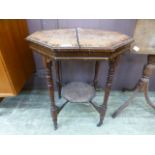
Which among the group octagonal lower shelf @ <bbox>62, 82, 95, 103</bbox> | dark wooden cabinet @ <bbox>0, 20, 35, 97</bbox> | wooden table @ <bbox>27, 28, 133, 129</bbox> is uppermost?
wooden table @ <bbox>27, 28, 133, 129</bbox>

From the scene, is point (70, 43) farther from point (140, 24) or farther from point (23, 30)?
point (23, 30)

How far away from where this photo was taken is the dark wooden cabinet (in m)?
1.06

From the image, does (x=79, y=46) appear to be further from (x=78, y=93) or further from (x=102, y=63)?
(x=102, y=63)

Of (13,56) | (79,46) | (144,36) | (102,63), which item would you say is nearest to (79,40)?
(79,46)

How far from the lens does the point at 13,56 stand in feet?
3.84

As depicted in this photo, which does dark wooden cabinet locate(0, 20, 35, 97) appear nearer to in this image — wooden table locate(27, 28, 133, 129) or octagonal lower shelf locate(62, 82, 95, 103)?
wooden table locate(27, 28, 133, 129)

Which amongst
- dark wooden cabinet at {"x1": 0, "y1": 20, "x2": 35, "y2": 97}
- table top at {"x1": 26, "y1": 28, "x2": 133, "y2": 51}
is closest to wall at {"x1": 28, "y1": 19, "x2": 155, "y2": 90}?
dark wooden cabinet at {"x1": 0, "y1": 20, "x2": 35, "y2": 97}

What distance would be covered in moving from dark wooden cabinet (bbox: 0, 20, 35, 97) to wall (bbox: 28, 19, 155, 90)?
16 centimetres

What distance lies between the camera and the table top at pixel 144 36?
100 centimetres

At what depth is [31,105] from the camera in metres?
1.53

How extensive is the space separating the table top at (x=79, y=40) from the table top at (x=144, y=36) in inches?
5.6

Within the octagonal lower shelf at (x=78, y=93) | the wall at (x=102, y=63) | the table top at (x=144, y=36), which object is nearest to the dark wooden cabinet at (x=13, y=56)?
the wall at (x=102, y=63)
